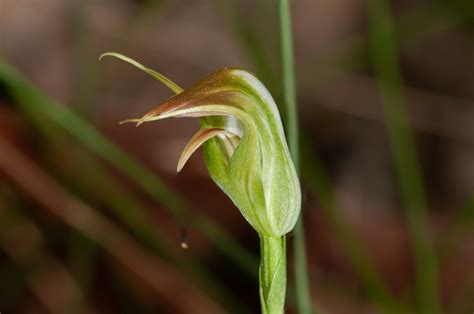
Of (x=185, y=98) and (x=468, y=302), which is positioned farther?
(x=468, y=302)

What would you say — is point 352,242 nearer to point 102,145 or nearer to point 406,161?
point 406,161

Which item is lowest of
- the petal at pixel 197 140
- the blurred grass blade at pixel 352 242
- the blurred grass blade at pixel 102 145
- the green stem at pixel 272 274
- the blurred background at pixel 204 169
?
the green stem at pixel 272 274

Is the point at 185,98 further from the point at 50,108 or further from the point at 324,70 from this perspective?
the point at 324,70

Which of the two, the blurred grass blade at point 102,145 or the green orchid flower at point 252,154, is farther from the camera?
the blurred grass blade at point 102,145

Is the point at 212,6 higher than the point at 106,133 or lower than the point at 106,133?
higher

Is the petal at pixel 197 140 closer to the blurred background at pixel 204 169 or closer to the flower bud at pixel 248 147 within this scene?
the flower bud at pixel 248 147

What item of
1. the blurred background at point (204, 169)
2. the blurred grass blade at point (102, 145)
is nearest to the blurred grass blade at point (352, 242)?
the blurred background at point (204, 169)

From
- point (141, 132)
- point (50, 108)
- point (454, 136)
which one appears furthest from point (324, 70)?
point (50, 108)

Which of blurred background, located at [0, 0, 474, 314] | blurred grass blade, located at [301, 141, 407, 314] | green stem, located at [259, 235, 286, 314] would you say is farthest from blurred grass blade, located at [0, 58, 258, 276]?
green stem, located at [259, 235, 286, 314]
